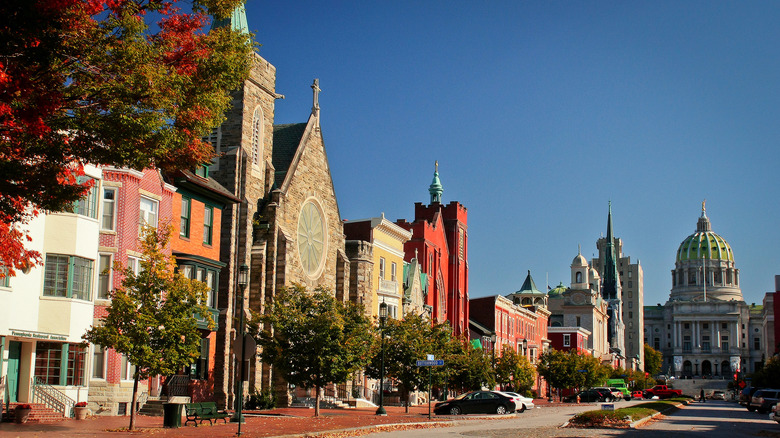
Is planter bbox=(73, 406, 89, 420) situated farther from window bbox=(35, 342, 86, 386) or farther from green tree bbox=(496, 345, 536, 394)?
green tree bbox=(496, 345, 536, 394)

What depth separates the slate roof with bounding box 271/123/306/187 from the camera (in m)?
48.5

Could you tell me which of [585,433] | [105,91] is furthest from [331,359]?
[105,91]

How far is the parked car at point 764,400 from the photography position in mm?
57000

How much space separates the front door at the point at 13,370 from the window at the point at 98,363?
288 centimetres

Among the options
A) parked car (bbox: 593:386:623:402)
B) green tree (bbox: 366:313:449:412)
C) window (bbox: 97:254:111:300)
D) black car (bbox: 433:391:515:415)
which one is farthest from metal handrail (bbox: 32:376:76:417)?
parked car (bbox: 593:386:623:402)

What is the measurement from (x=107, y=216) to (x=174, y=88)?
16924 millimetres

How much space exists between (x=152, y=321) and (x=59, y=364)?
7.01 metres

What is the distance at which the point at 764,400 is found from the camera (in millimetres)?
57531

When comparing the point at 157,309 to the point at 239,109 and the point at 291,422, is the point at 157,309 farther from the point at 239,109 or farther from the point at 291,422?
the point at 239,109

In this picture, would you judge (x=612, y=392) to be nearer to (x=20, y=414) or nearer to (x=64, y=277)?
(x=64, y=277)

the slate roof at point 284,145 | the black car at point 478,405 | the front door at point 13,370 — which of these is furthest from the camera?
the slate roof at point 284,145

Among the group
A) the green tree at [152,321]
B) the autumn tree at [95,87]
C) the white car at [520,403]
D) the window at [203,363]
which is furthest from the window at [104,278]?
the white car at [520,403]

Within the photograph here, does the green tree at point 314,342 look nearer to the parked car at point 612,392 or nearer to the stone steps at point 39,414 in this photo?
the stone steps at point 39,414

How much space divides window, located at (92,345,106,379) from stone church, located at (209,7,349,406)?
8.38m
